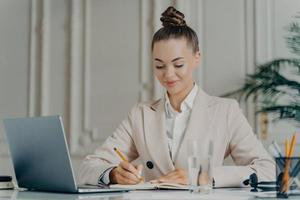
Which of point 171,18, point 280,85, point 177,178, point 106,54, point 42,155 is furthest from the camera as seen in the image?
point 106,54

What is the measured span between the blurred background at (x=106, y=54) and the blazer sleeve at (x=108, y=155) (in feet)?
3.54

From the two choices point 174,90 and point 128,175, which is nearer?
point 128,175

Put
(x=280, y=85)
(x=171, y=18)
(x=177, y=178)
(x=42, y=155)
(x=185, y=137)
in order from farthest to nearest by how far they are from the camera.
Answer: (x=280, y=85), (x=171, y=18), (x=185, y=137), (x=177, y=178), (x=42, y=155)

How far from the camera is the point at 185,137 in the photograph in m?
2.05

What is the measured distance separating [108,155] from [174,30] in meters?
0.52

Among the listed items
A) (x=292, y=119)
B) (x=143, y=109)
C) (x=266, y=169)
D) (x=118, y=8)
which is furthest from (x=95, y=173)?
(x=118, y=8)

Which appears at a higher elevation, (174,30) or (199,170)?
(174,30)

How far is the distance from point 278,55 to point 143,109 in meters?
1.19

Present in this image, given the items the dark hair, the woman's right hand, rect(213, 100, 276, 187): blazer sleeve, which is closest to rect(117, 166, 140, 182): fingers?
the woman's right hand

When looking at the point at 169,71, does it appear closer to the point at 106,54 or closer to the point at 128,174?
the point at 128,174

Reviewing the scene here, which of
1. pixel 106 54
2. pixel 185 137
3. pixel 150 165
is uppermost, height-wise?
pixel 106 54

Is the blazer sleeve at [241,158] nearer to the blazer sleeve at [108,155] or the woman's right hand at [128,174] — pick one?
the woman's right hand at [128,174]

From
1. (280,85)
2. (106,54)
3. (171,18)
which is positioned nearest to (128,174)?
(171,18)

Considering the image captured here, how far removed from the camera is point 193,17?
130 inches
